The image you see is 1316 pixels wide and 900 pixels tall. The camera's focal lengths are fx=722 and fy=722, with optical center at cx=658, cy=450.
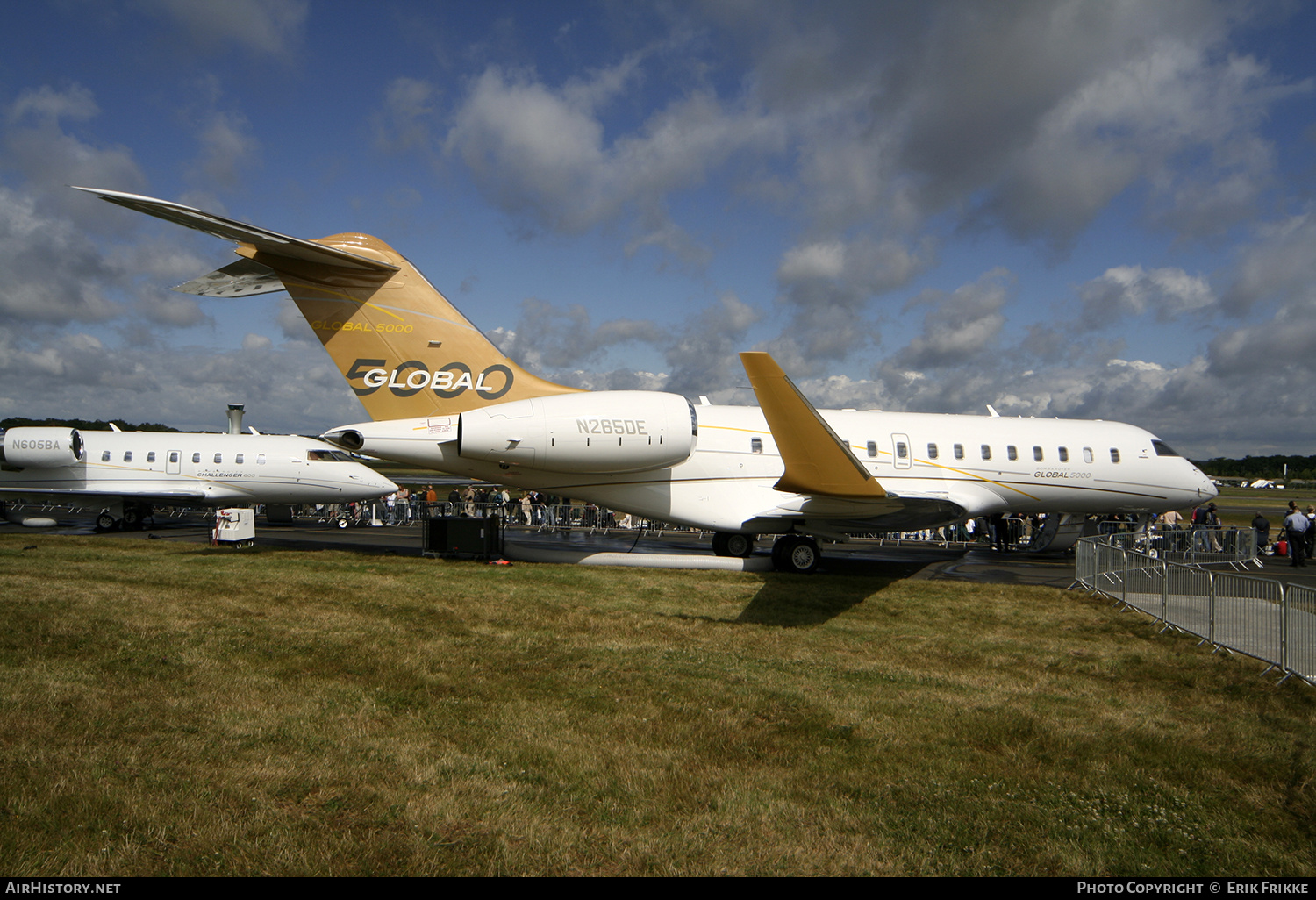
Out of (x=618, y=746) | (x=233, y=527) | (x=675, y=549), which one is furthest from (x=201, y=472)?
(x=618, y=746)

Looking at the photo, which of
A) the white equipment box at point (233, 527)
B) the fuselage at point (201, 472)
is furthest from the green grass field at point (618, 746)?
the fuselage at point (201, 472)

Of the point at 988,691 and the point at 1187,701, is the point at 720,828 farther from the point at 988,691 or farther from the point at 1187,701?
the point at 1187,701

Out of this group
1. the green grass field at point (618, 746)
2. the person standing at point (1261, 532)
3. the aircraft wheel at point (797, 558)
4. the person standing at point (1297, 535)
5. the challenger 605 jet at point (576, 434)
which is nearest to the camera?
the green grass field at point (618, 746)

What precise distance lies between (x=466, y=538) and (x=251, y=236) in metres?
6.67

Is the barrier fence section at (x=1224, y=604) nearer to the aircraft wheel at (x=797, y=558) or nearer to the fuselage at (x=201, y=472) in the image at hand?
the aircraft wheel at (x=797, y=558)

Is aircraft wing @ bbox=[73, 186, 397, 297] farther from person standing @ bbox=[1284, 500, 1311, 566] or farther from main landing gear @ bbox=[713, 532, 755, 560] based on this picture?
person standing @ bbox=[1284, 500, 1311, 566]

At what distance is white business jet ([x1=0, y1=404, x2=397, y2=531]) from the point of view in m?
21.4

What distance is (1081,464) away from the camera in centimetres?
1614

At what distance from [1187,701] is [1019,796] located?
132 inches

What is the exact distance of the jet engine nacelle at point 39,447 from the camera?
2123cm

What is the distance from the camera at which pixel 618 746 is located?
4895 millimetres

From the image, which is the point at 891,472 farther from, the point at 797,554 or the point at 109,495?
the point at 109,495

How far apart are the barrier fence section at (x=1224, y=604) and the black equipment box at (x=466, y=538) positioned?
11.0 metres

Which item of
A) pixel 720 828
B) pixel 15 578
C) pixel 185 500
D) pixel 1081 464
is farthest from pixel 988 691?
pixel 185 500
